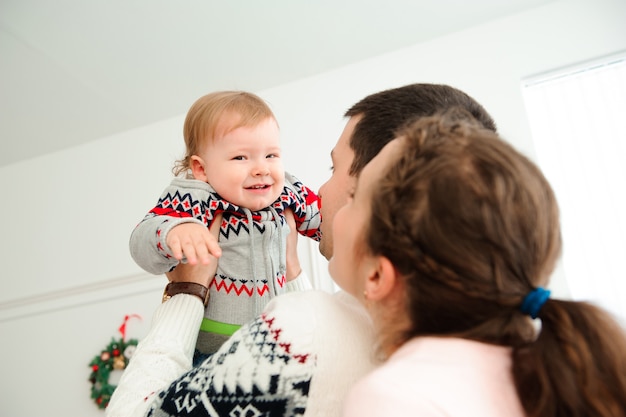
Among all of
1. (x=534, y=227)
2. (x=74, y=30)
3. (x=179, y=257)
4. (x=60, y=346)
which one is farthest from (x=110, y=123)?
(x=534, y=227)

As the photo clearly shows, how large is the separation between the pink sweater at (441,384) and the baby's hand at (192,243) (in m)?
0.49

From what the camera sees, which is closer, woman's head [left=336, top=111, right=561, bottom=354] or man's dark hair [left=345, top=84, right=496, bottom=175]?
woman's head [left=336, top=111, right=561, bottom=354]

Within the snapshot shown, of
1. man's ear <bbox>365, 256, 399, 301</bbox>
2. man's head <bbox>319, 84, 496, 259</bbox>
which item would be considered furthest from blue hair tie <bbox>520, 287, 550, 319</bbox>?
man's head <bbox>319, 84, 496, 259</bbox>

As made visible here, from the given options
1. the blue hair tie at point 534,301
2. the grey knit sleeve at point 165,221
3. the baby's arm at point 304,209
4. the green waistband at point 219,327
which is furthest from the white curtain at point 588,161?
the blue hair tie at point 534,301

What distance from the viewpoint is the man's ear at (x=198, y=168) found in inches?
51.2

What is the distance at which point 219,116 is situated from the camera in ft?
4.16

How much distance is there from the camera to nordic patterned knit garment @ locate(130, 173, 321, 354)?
1177 mm

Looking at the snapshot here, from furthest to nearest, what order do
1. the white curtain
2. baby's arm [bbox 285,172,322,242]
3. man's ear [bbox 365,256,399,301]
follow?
the white curtain < baby's arm [bbox 285,172,322,242] < man's ear [bbox 365,256,399,301]

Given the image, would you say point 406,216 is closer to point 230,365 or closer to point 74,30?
point 230,365

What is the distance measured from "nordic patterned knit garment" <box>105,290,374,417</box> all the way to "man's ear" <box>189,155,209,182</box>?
0.62m

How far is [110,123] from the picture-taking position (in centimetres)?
347

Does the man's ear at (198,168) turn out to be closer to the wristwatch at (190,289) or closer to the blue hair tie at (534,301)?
the wristwatch at (190,289)

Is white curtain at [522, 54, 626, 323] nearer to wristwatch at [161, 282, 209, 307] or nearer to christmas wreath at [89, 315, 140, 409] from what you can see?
wristwatch at [161, 282, 209, 307]

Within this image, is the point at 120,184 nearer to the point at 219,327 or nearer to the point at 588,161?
the point at 219,327
